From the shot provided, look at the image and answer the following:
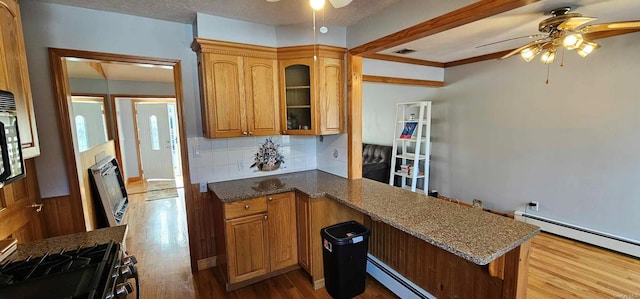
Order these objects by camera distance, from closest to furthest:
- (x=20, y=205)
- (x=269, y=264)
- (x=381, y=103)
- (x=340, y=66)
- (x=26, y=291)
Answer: (x=26, y=291) < (x=20, y=205) < (x=269, y=264) < (x=340, y=66) < (x=381, y=103)

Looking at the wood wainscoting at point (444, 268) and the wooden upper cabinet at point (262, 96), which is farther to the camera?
the wooden upper cabinet at point (262, 96)

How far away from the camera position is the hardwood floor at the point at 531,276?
7.52 ft

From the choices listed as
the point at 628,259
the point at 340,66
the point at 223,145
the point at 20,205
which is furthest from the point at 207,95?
the point at 628,259

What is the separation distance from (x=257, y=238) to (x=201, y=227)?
0.70m

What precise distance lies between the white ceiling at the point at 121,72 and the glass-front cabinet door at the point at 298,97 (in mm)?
2701

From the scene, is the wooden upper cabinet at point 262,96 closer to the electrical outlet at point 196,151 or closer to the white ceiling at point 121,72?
the electrical outlet at point 196,151

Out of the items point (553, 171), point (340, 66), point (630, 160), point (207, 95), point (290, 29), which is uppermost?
point (290, 29)

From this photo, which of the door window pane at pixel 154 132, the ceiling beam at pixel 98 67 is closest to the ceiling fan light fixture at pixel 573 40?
the ceiling beam at pixel 98 67

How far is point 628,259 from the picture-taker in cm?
273

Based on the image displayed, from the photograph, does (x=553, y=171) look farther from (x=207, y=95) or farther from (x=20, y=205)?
(x=20, y=205)

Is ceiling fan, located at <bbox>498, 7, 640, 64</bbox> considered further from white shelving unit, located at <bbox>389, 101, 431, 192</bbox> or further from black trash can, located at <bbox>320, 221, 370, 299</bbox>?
black trash can, located at <bbox>320, 221, 370, 299</bbox>

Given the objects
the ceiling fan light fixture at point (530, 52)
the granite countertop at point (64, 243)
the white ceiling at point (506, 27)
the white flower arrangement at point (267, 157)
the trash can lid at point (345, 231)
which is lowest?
the trash can lid at point (345, 231)

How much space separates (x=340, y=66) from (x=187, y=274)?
8.27 feet

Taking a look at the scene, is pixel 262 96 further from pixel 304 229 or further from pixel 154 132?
pixel 154 132
